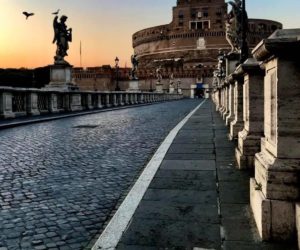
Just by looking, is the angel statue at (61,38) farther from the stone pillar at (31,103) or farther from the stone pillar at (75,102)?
the stone pillar at (31,103)

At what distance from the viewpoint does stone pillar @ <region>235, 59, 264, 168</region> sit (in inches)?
199

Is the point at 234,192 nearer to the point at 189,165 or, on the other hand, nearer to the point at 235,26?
the point at 189,165

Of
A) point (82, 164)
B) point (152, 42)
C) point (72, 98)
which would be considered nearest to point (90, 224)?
point (82, 164)

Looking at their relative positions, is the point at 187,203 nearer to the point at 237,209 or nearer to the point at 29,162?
the point at 237,209

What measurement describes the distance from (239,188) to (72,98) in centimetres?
1969

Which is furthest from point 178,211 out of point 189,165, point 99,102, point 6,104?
point 99,102

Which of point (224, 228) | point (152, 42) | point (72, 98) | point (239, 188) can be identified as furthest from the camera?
point (152, 42)

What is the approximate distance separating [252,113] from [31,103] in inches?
578

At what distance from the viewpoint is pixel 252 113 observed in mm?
5148

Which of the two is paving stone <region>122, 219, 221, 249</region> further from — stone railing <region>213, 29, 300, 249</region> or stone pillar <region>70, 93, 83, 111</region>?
stone pillar <region>70, 93, 83, 111</region>

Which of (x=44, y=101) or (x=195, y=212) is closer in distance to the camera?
(x=195, y=212)

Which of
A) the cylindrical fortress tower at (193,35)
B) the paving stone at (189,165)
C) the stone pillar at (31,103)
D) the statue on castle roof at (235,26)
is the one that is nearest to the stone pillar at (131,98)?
the stone pillar at (31,103)

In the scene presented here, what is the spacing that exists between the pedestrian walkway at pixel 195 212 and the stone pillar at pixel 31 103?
44.4ft

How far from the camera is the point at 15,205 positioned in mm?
3902
